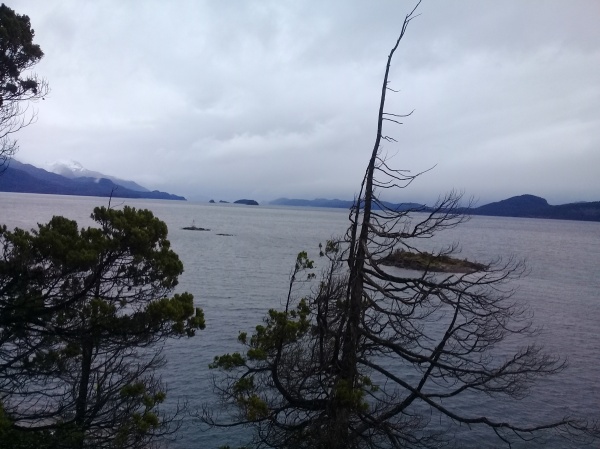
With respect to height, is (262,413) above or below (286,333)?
below

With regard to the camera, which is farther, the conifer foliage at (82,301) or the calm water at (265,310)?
the calm water at (265,310)

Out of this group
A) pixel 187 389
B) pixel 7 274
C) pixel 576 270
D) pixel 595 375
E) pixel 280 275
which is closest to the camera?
pixel 7 274

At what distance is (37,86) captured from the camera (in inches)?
417

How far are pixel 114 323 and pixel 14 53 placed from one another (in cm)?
564

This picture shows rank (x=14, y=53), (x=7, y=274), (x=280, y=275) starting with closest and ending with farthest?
(x=7, y=274), (x=14, y=53), (x=280, y=275)

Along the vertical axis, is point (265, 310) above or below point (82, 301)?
below

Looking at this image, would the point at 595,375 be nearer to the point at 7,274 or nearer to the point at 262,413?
the point at 262,413

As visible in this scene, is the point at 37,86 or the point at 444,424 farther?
the point at 444,424

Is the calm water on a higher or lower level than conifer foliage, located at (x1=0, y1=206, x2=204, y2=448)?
lower

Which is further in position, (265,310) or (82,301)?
(265,310)

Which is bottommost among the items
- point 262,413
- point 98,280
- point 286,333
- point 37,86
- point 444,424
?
point 444,424

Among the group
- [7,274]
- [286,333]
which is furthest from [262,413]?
[7,274]

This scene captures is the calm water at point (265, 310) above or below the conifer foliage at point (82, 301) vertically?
below

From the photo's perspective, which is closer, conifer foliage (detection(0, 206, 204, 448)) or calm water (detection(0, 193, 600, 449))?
conifer foliage (detection(0, 206, 204, 448))
